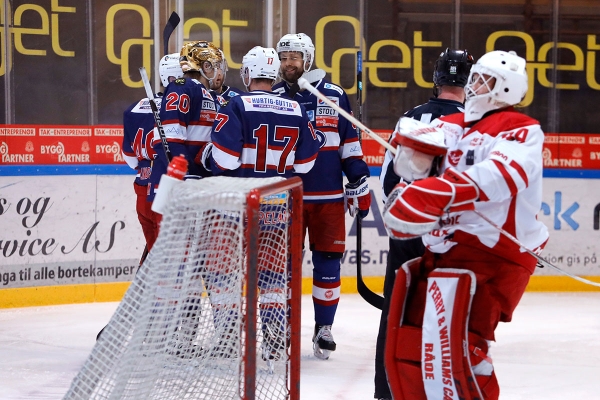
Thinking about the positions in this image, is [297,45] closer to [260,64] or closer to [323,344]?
[260,64]

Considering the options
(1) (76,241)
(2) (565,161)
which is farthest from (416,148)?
(2) (565,161)

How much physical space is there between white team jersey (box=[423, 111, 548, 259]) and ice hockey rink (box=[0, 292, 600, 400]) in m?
1.35

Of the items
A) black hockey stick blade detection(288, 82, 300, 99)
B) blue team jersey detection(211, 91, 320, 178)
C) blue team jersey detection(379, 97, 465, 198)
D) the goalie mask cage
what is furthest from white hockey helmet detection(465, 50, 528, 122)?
black hockey stick blade detection(288, 82, 300, 99)

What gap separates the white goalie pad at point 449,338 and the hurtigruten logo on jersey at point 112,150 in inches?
146

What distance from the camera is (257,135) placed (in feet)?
12.1

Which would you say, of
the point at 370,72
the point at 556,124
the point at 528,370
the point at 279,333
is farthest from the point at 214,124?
the point at 556,124

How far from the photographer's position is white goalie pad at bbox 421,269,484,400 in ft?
7.11

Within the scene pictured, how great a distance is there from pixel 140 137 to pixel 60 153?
1386mm

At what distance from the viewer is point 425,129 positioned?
2193mm

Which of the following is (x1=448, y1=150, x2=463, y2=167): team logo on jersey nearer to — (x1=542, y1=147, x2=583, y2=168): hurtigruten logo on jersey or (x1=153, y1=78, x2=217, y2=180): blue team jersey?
(x1=153, y1=78, x2=217, y2=180): blue team jersey

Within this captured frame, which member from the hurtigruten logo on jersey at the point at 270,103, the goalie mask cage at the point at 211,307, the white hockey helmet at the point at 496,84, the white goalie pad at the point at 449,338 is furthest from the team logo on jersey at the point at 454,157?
the hurtigruten logo on jersey at the point at 270,103

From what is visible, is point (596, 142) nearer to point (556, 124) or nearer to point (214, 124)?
point (556, 124)

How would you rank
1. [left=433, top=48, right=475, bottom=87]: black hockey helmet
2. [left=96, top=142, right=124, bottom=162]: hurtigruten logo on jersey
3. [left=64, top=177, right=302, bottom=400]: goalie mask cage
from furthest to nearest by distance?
[left=96, top=142, right=124, bottom=162]: hurtigruten logo on jersey → [left=433, top=48, right=475, bottom=87]: black hockey helmet → [left=64, top=177, right=302, bottom=400]: goalie mask cage

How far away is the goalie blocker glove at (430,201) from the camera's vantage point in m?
2.06
